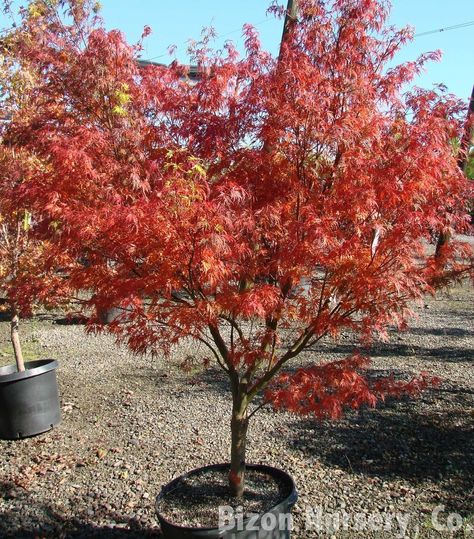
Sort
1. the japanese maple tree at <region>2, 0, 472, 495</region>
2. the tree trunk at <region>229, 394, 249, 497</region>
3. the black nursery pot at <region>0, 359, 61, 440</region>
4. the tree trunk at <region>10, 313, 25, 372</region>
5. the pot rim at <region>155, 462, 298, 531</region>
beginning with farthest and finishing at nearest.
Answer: the tree trunk at <region>10, 313, 25, 372</region> → the black nursery pot at <region>0, 359, 61, 440</region> → the tree trunk at <region>229, 394, 249, 497</region> → the pot rim at <region>155, 462, 298, 531</region> → the japanese maple tree at <region>2, 0, 472, 495</region>

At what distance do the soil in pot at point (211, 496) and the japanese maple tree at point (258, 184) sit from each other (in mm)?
710

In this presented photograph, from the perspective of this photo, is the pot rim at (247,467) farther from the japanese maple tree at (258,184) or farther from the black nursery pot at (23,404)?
the black nursery pot at (23,404)

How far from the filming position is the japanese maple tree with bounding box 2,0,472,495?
8.96 ft

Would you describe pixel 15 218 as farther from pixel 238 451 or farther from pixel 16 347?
pixel 238 451

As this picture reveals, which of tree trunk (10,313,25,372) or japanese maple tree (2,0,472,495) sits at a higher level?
japanese maple tree (2,0,472,495)

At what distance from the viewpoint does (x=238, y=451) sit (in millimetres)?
3512

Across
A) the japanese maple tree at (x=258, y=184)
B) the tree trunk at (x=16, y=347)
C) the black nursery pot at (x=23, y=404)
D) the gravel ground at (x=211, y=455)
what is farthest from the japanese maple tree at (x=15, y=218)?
the japanese maple tree at (x=258, y=184)

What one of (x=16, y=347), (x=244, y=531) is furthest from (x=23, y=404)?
(x=244, y=531)

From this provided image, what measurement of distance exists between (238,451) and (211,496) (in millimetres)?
348

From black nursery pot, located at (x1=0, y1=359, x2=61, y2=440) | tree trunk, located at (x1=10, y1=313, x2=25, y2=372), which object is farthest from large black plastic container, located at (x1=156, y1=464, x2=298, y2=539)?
tree trunk, located at (x1=10, y1=313, x2=25, y2=372)

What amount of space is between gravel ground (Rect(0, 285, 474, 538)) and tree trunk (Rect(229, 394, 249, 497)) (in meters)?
0.57

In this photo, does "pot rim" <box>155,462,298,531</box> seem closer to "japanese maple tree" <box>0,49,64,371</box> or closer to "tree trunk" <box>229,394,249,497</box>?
"tree trunk" <box>229,394,249,497</box>

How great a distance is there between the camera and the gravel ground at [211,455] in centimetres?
381

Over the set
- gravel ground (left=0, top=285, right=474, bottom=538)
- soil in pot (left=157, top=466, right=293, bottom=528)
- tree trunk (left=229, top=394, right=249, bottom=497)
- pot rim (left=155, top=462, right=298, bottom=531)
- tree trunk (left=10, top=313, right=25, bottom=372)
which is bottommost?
gravel ground (left=0, top=285, right=474, bottom=538)
